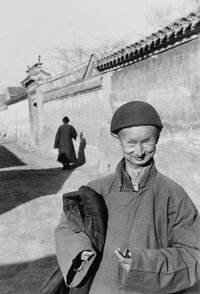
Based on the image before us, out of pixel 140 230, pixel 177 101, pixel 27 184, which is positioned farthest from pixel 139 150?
pixel 27 184

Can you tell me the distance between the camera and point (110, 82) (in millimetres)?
9516

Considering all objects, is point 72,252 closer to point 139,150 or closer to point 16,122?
point 139,150

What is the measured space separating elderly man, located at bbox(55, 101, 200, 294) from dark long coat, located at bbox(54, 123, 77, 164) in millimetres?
9607

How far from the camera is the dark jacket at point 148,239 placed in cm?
136

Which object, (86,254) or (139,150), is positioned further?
(139,150)

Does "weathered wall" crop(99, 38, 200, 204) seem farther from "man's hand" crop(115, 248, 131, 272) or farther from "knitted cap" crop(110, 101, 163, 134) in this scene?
"man's hand" crop(115, 248, 131, 272)

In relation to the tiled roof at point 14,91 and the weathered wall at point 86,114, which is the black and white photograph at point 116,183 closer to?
the weathered wall at point 86,114

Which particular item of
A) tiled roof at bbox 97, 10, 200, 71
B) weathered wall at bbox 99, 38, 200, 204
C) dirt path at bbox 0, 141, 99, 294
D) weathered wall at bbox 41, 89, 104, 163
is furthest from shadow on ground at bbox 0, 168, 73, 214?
tiled roof at bbox 97, 10, 200, 71

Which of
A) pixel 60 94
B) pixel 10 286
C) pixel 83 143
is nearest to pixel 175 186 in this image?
pixel 10 286

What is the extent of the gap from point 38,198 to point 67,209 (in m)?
5.83

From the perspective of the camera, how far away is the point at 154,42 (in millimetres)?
6828

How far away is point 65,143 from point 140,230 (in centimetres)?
993

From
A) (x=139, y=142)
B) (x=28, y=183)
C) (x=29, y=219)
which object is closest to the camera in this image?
(x=139, y=142)

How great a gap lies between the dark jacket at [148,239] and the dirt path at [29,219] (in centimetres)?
218
